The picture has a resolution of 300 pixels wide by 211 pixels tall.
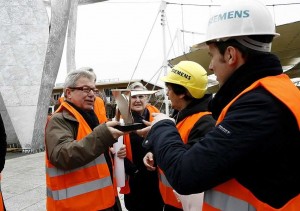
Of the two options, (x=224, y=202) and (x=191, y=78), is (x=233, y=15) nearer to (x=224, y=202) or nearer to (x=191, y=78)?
(x=224, y=202)

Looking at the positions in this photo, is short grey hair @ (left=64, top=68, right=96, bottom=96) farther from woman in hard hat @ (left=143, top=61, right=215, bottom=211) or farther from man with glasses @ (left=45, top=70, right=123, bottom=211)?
woman in hard hat @ (left=143, top=61, right=215, bottom=211)

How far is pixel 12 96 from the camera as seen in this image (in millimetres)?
10914

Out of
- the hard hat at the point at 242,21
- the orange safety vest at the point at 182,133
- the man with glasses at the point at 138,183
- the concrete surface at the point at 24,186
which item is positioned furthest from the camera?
the concrete surface at the point at 24,186

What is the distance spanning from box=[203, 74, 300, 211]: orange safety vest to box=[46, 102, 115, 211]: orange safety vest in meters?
1.21

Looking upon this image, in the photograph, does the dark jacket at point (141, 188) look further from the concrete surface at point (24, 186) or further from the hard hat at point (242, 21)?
the hard hat at point (242, 21)

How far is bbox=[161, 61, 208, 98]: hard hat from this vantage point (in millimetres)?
2069

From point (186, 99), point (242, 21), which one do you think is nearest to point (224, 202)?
point (242, 21)

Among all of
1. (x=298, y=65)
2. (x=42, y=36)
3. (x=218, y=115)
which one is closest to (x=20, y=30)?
(x=42, y=36)

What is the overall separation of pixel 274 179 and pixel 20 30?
11.5m

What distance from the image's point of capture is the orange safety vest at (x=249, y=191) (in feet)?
3.38

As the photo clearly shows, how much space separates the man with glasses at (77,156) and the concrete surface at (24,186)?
2.28 m

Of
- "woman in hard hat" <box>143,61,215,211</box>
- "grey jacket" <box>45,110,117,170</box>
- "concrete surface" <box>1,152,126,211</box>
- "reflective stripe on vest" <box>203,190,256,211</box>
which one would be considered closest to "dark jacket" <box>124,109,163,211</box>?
"woman in hard hat" <box>143,61,215,211</box>

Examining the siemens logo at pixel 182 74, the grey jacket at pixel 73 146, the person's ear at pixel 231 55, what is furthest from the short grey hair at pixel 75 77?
the person's ear at pixel 231 55

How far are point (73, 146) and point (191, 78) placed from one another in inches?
36.3
